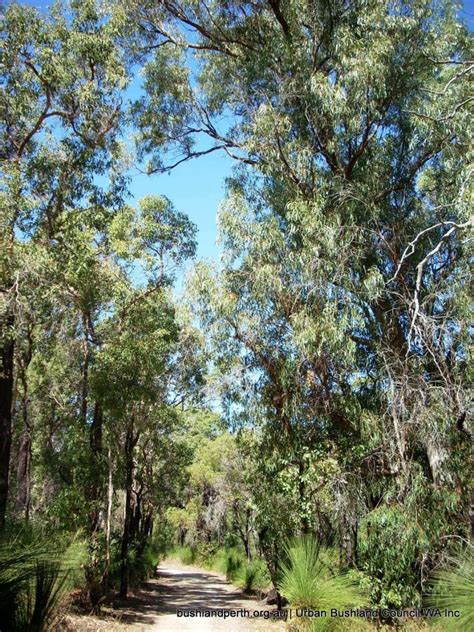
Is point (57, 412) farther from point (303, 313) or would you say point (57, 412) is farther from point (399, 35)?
point (399, 35)

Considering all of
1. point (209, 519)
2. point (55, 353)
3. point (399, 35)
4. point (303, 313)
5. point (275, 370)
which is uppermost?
point (399, 35)

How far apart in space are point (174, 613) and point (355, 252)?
29.8 ft

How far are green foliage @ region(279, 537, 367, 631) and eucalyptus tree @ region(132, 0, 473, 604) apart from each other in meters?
1.08

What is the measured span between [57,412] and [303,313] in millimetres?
13067

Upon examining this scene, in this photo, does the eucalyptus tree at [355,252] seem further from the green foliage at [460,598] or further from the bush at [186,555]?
the bush at [186,555]

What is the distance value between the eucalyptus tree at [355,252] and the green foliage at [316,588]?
3.55 feet

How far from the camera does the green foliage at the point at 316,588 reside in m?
5.60

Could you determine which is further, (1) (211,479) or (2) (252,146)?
(1) (211,479)

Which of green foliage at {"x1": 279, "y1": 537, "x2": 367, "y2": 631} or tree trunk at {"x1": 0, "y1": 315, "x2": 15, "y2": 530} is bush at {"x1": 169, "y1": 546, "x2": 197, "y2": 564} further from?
green foliage at {"x1": 279, "y1": 537, "x2": 367, "y2": 631}

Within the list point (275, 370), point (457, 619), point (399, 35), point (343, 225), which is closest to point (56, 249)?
point (275, 370)

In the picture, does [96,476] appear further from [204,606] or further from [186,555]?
[186,555]

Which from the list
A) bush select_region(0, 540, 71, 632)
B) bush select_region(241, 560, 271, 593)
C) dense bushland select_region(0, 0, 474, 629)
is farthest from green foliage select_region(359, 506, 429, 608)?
bush select_region(241, 560, 271, 593)

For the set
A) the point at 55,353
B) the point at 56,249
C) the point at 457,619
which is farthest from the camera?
the point at 55,353

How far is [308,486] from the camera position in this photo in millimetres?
7785
